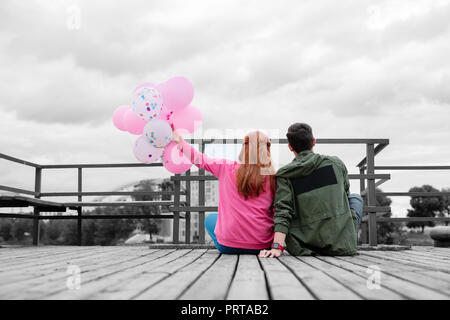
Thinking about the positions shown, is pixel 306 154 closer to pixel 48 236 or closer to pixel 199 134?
pixel 199 134

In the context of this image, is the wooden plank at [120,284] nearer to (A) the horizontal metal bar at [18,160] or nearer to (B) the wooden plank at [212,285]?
(B) the wooden plank at [212,285]

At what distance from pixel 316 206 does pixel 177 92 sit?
150cm

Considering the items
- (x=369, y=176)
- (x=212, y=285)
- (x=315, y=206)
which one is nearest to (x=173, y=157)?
(x=315, y=206)

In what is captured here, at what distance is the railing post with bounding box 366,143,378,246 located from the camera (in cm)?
416

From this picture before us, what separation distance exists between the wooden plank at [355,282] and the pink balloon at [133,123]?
2047 mm

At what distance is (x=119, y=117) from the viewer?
386cm

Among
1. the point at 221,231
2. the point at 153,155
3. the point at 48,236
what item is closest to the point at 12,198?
the point at 153,155

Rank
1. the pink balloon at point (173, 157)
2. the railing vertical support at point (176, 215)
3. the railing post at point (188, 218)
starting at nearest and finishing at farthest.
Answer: the pink balloon at point (173, 157), the railing vertical support at point (176, 215), the railing post at point (188, 218)

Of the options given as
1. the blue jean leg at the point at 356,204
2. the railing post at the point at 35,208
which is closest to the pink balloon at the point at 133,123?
the blue jean leg at the point at 356,204

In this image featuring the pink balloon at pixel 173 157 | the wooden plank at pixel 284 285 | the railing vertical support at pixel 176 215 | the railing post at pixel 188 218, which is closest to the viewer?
the wooden plank at pixel 284 285

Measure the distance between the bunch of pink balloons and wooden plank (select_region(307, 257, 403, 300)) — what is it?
1.72m

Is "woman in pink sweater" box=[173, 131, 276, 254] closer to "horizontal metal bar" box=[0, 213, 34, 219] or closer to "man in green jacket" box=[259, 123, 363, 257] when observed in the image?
"man in green jacket" box=[259, 123, 363, 257]

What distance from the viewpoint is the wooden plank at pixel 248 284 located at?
1387 mm

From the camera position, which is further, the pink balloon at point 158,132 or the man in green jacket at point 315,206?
the pink balloon at point 158,132
